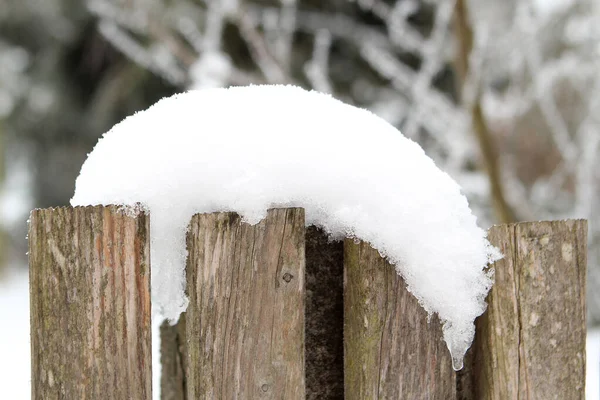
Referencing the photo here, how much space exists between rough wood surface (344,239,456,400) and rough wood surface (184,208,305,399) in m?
0.12

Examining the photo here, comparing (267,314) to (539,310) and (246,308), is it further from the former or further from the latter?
(539,310)

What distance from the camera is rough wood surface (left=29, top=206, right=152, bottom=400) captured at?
0.91 m

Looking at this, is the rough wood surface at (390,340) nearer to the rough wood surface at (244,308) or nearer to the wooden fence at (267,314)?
the wooden fence at (267,314)

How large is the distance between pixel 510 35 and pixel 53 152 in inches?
299

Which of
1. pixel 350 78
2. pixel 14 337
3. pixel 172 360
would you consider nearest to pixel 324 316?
pixel 172 360

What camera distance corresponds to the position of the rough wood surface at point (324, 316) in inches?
41.6

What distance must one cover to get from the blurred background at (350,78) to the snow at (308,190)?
43.4 inches

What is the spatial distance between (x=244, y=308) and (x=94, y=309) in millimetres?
234

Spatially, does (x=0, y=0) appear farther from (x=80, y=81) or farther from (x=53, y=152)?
(x=53, y=152)

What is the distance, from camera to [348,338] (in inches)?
40.7

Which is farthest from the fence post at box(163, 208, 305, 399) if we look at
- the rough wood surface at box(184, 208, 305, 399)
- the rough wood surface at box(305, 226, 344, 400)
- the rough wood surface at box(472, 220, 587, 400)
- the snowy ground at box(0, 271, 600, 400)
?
the snowy ground at box(0, 271, 600, 400)

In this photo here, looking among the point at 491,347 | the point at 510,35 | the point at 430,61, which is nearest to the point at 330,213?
the point at 491,347

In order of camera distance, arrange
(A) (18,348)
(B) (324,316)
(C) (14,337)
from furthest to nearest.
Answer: (C) (14,337), (A) (18,348), (B) (324,316)

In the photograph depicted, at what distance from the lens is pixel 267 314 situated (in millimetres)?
943
